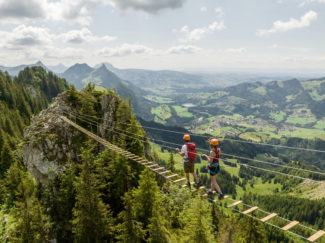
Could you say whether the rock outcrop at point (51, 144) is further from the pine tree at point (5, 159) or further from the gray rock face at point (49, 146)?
the pine tree at point (5, 159)

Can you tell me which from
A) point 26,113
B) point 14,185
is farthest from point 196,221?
point 26,113

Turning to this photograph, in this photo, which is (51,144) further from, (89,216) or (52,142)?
(89,216)

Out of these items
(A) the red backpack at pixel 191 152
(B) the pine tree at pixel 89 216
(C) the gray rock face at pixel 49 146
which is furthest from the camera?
(C) the gray rock face at pixel 49 146

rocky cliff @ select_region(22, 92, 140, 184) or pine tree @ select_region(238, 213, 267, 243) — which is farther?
pine tree @ select_region(238, 213, 267, 243)

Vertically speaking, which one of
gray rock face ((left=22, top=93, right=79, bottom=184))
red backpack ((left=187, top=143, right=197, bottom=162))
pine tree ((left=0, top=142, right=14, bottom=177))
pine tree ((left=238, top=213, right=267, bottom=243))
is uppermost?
red backpack ((left=187, top=143, right=197, bottom=162))

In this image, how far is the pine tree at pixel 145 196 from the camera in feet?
94.3

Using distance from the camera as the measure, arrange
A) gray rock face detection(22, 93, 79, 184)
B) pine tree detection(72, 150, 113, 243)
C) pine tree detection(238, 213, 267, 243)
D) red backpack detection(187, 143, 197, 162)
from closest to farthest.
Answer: red backpack detection(187, 143, 197, 162)
pine tree detection(72, 150, 113, 243)
gray rock face detection(22, 93, 79, 184)
pine tree detection(238, 213, 267, 243)

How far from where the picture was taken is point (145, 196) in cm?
2878

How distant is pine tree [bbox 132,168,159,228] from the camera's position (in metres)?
28.8

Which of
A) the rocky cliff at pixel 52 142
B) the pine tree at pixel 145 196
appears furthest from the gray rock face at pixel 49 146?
the pine tree at pixel 145 196

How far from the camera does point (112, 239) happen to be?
1117 inches

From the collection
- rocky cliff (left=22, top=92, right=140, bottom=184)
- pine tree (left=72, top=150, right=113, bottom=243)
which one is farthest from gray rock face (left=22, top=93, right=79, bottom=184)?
pine tree (left=72, top=150, right=113, bottom=243)

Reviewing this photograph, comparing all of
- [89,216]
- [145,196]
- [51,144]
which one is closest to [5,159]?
[51,144]

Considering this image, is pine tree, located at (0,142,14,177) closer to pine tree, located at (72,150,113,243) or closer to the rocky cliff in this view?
the rocky cliff
